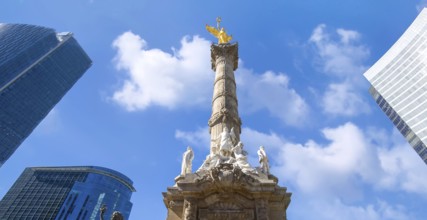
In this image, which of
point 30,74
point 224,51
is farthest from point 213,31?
point 30,74

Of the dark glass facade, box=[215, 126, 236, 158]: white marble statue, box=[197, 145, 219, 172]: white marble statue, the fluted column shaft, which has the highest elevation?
the dark glass facade

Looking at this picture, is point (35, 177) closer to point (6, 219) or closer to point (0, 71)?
point (6, 219)

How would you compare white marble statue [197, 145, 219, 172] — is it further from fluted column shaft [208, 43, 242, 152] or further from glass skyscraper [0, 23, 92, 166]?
glass skyscraper [0, 23, 92, 166]

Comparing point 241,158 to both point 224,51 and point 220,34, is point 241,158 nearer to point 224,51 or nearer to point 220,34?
point 224,51

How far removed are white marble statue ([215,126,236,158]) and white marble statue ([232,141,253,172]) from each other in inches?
10.2

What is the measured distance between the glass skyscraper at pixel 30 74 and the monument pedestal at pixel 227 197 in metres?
66.7

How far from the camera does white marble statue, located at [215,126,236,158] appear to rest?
12391 mm

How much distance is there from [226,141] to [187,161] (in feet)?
5.89

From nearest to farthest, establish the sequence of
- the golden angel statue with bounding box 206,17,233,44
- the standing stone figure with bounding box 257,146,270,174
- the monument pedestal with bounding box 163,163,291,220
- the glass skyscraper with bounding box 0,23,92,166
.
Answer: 1. the monument pedestal with bounding box 163,163,291,220
2. the standing stone figure with bounding box 257,146,270,174
3. the golden angel statue with bounding box 206,17,233,44
4. the glass skyscraper with bounding box 0,23,92,166

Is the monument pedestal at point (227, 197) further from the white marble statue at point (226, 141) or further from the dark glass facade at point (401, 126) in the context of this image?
the dark glass facade at point (401, 126)

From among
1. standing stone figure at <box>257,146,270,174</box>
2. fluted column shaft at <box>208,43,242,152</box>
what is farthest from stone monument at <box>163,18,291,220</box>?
fluted column shaft at <box>208,43,242,152</box>

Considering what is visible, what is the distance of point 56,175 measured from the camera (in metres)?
78.0

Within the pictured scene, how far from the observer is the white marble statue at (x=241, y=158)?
1117cm

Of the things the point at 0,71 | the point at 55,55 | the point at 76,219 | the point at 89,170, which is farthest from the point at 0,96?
the point at 76,219
